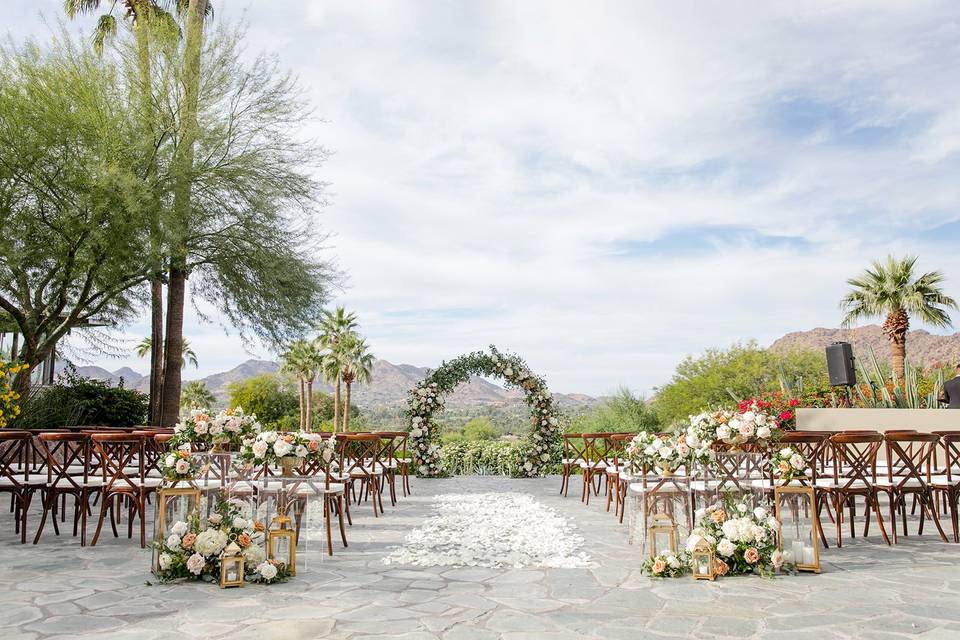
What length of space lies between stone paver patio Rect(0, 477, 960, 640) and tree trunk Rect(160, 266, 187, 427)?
8.48 m

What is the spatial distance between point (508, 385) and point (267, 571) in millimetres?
9390

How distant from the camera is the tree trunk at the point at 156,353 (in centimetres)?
1502

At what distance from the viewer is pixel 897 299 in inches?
864

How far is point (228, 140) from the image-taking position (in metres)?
13.6

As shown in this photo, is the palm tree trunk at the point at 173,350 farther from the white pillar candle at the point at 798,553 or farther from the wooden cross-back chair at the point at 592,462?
the white pillar candle at the point at 798,553

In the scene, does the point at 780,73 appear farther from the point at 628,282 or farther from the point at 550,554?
the point at 550,554

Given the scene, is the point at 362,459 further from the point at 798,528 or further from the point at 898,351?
the point at 898,351

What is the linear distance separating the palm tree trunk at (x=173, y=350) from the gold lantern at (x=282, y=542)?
32.2ft

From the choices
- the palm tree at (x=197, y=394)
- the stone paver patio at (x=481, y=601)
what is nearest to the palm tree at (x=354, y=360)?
the palm tree at (x=197, y=394)

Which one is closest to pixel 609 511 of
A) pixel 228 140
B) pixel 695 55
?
pixel 695 55

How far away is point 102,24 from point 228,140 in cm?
782

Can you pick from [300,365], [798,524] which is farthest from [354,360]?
[798,524]

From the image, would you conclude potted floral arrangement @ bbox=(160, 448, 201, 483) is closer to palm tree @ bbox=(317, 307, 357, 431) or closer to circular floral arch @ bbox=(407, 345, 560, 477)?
circular floral arch @ bbox=(407, 345, 560, 477)

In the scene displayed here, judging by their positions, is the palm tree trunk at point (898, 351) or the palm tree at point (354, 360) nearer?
the palm tree trunk at point (898, 351)
